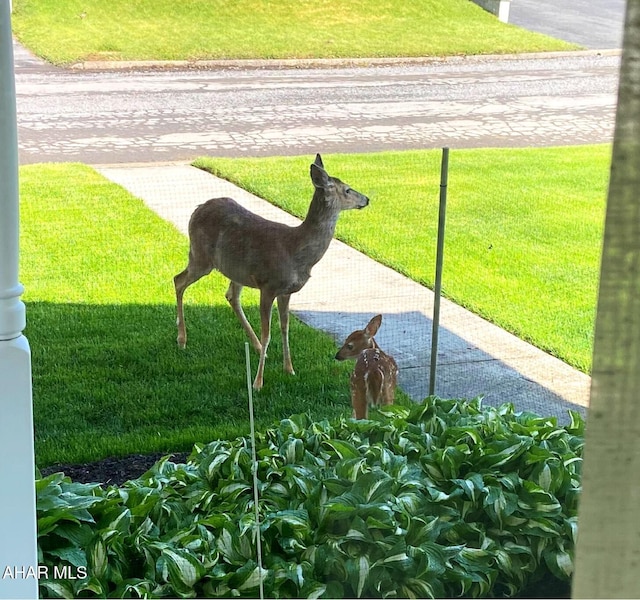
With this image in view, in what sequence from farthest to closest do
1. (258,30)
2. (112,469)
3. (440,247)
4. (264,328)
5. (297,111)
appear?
1. (258,30)
2. (297,111)
3. (264,328)
4. (440,247)
5. (112,469)

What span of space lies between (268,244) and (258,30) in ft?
42.9

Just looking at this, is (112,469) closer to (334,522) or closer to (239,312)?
(239,312)

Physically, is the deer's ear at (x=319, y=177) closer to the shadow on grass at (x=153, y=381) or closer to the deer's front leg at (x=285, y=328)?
the deer's front leg at (x=285, y=328)

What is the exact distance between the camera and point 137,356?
4.78m

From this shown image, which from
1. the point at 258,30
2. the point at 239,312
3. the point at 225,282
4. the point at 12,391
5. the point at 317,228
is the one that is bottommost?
the point at 225,282

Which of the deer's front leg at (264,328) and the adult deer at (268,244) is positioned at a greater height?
the adult deer at (268,244)

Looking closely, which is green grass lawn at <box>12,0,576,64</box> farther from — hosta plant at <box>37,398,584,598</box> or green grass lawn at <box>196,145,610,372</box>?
hosta plant at <box>37,398,584,598</box>

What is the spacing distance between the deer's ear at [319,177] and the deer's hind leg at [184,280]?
32.8 inches

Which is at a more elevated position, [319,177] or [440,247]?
[319,177]

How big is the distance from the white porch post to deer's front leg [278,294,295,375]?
2546 millimetres

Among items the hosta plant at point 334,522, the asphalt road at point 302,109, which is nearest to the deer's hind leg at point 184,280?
the hosta plant at point 334,522

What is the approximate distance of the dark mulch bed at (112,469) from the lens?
373cm

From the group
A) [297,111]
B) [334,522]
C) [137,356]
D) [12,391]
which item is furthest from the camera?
[297,111]

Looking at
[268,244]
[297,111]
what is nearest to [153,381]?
[268,244]
